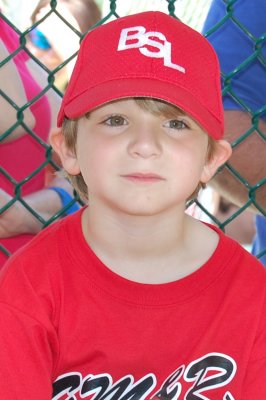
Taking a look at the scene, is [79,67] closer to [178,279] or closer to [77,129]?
[77,129]

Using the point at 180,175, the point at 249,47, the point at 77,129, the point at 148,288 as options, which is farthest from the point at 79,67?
the point at 249,47

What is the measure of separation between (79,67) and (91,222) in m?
0.32

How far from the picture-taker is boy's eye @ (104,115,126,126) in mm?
1531

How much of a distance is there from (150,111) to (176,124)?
7 cm

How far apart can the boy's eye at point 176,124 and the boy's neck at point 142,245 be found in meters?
0.18

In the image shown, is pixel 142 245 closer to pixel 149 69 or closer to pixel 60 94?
pixel 149 69

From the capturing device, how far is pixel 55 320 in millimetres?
1552

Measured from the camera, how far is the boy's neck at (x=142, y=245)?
1.62m

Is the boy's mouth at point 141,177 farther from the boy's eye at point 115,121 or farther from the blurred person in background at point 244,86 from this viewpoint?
the blurred person in background at point 244,86

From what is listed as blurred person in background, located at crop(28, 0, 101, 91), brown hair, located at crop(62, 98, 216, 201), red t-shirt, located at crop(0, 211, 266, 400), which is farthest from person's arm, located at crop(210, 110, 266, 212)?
Result: blurred person in background, located at crop(28, 0, 101, 91)

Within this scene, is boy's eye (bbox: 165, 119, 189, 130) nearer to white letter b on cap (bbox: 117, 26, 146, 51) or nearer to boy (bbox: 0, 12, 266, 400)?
boy (bbox: 0, 12, 266, 400)

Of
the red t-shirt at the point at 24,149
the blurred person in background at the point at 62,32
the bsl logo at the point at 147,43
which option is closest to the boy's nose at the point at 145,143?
the bsl logo at the point at 147,43

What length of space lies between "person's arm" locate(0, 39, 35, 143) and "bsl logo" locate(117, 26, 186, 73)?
449mm

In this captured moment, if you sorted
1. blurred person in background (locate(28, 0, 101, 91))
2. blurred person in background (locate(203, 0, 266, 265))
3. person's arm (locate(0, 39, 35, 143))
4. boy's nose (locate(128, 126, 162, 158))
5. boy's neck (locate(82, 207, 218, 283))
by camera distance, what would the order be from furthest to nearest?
blurred person in background (locate(28, 0, 101, 91)) < blurred person in background (locate(203, 0, 266, 265)) < person's arm (locate(0, 39, 35, 143)) < boy's neck (locate(82, 207, 218, 283)) < boy's nose (locate(128, 126, 162, 158))
